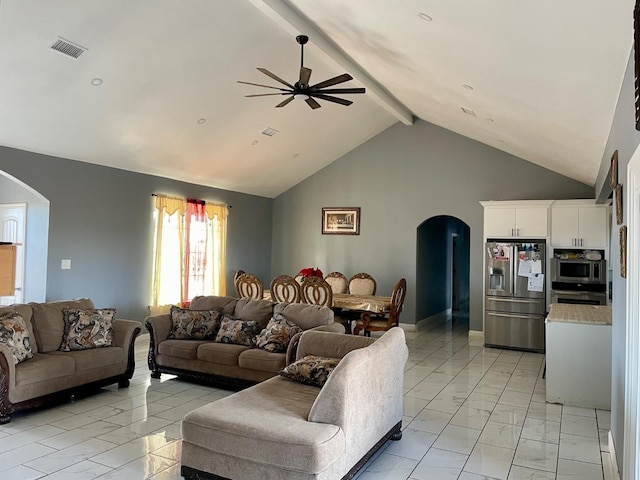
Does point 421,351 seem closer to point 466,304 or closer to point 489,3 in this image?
point 489,3

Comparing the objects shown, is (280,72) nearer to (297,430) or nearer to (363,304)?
(363,304)

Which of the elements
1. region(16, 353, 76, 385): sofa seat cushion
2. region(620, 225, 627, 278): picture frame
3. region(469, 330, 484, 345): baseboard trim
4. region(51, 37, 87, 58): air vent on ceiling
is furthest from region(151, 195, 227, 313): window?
region(620, 225, 627, 278): picture frame

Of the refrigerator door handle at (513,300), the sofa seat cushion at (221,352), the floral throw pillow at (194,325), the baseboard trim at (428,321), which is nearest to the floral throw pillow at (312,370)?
the sofa seat cushion at (221,352)

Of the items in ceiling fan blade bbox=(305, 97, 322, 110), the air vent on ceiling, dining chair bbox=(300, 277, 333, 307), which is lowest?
dining chair bbox=(300, 277, 333, 307)

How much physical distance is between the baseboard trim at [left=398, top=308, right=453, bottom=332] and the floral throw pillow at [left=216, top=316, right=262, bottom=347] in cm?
425

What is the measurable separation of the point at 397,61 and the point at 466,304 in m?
9.17

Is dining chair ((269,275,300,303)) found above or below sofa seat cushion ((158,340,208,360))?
above

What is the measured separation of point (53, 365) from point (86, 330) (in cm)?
56

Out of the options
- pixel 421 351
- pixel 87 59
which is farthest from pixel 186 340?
pixel 421 351

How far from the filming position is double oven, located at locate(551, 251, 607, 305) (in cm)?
661

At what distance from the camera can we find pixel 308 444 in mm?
2520

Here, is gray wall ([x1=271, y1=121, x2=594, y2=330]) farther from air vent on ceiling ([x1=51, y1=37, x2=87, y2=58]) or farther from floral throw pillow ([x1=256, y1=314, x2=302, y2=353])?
air vent on ceiling ([x1=51, y1=37, x2=87, y2=58])

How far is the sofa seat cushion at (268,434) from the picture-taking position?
253 centimetres

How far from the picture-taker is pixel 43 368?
4.10 metres
